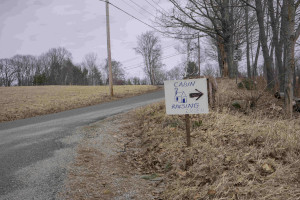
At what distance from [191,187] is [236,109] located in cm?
555

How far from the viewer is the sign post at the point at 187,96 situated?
14.8ft

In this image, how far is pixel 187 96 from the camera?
4.62 meters

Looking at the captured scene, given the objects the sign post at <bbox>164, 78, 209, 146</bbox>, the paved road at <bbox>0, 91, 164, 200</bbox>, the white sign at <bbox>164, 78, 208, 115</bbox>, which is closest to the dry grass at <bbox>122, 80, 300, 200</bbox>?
the sign post at <bbox>164, 78, 209, 146</bbox>

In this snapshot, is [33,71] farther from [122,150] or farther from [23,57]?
[122,150]

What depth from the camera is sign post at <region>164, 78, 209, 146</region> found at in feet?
14.8

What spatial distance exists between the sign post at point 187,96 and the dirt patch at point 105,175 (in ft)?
4.69

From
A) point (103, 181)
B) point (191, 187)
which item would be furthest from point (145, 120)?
point (191, 187)

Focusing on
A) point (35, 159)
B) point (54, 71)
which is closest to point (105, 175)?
point (35, 159)

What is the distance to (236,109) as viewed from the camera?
26.5 ft

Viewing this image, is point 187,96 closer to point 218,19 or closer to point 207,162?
point 207,162

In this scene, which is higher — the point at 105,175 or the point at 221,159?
the point at 221,159

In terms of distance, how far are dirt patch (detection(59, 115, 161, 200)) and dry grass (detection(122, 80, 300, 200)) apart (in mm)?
270

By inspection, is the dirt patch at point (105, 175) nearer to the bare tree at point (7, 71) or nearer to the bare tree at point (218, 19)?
the bare tree at point (218, 19)

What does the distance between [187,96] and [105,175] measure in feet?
7.16
